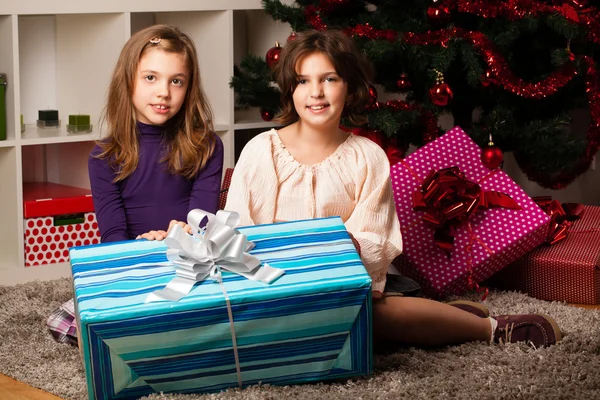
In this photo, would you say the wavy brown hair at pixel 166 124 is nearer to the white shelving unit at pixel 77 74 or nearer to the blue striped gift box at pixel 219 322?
the blue striped gift box at pixel 219 322

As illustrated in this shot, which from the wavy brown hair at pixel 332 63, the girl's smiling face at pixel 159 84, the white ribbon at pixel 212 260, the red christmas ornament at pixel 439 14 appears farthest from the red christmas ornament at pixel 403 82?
the white ribbon at pixel 212 260

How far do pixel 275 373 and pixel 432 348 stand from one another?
408 mm

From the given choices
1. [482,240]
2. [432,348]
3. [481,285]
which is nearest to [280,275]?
[432,348]

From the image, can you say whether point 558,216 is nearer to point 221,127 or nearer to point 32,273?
point 221,127

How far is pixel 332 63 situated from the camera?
5.71ft

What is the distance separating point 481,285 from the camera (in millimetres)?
2227

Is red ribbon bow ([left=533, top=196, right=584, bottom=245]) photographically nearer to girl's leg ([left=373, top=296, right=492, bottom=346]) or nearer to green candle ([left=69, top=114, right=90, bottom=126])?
girl's leg ([left=373, top=296, right=492, bottom=346])

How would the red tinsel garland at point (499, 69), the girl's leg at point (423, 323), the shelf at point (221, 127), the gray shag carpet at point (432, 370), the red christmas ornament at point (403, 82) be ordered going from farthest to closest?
the shelf at point (221, 127)
the red christmas ornament at point (403, 82)
the red tinsel garland at point (499, 69)
the girl's leg at point (423, 323)
the gray shag carpet at point (432, 370)

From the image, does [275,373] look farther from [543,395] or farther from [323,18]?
[323,18]

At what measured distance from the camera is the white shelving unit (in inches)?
95.0

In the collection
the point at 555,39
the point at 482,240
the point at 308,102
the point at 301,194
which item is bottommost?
the point at 482,240

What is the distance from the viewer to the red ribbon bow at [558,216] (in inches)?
87.5

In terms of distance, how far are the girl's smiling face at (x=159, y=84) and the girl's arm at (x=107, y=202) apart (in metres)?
0.14

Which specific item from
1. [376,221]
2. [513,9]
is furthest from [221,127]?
[376,221]
